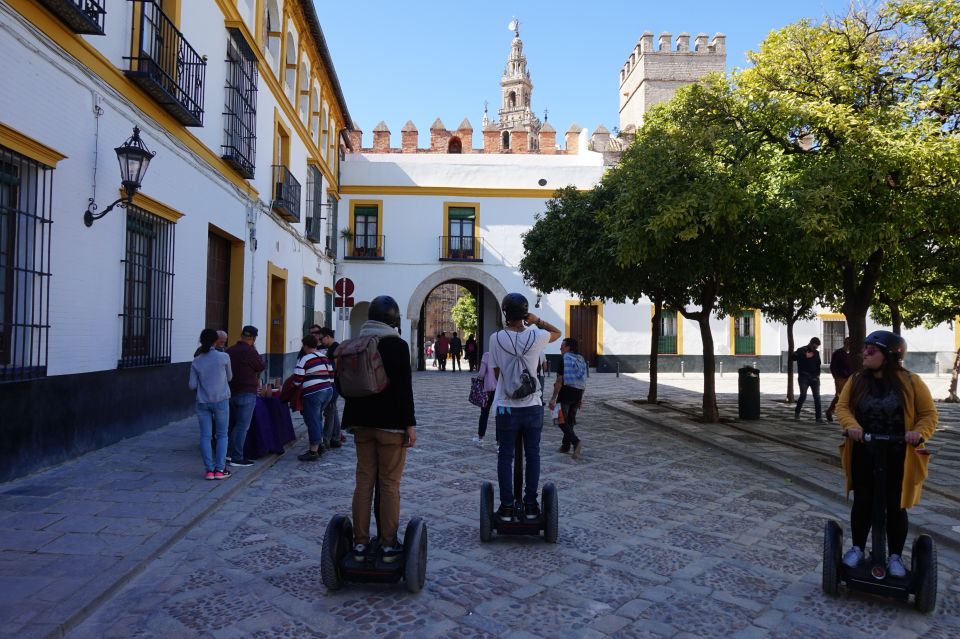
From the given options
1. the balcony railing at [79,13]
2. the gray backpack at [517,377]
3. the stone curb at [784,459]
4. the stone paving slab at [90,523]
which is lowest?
the stone curb at [784,459]

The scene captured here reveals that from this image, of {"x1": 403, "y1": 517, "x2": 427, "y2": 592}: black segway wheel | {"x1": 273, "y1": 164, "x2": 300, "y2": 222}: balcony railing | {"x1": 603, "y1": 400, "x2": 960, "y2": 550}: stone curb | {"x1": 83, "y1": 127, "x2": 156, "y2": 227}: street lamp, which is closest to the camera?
{"x1": 403, "y1": 517, "x2": 427, "y2": 592}: black segway wheel

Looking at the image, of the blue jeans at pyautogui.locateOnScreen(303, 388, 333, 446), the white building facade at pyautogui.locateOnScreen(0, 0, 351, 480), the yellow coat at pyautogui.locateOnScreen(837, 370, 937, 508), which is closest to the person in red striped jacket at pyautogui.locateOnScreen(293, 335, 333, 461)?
the blue jeans at pyautogui.locateOnScreen(303, 388, 333, 446)

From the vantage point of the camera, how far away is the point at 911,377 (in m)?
3.86

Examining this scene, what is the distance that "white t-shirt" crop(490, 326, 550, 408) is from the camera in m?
4.78

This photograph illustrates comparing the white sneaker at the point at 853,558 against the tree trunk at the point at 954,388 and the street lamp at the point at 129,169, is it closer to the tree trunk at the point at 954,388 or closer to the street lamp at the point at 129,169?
the street lamp at the point at 129,169

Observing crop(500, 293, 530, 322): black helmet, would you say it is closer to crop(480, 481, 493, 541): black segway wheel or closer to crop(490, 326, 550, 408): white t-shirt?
crop(490, 326, 550, 408): white t-shirt

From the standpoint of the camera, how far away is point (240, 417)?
23.5 ft

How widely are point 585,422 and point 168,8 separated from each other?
8927 millimetres

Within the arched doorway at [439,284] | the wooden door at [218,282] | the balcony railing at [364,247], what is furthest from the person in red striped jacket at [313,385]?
the balcony railing at [364,247]

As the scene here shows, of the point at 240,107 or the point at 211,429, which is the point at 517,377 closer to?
the point at 211,429

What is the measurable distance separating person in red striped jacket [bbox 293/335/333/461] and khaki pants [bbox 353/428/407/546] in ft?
13.8

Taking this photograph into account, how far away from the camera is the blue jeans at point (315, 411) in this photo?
7.89 metres

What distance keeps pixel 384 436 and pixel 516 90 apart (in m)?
83.5

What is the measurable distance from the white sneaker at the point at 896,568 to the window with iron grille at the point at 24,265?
659 centimetres
